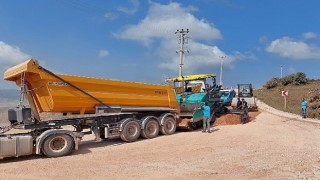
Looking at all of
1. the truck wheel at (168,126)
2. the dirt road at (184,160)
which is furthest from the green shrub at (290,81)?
the truck wheel at (168,126)

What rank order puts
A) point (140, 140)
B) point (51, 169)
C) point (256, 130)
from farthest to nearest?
point (256, 130)
point (140, 140)
point (51, 169)

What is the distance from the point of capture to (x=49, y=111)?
38.3ft

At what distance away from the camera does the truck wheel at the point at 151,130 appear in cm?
1434

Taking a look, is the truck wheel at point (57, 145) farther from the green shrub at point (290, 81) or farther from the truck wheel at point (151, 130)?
the green shrub at point (290, 81)

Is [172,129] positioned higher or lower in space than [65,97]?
lower

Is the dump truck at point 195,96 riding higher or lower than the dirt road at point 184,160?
higher

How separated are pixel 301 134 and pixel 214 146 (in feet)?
20.0

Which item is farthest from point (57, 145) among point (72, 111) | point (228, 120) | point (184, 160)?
point (228, 120)

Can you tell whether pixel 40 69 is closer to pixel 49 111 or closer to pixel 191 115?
pixel 49 111

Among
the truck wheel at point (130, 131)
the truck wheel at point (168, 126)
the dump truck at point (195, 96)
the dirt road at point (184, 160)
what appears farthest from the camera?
the dump truck at point (195, 96)

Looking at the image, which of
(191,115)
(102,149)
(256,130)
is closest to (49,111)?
(102,149)

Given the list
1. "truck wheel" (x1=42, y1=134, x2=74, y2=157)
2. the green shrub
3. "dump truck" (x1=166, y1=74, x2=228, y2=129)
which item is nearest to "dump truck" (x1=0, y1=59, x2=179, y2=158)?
"truck wheel" (x1=42, y1=134, x2=74, y2=157)

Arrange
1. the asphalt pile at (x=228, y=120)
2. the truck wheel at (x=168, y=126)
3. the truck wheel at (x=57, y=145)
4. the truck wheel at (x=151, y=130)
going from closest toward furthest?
the truck wheel at (x=57, y=145)
the truck wheel at (x=151, y=130)
the truck wheel at (x=168, y=126)
the asphalt pile at (x=228, y=120)

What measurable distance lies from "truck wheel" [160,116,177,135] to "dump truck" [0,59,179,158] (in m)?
0.05
